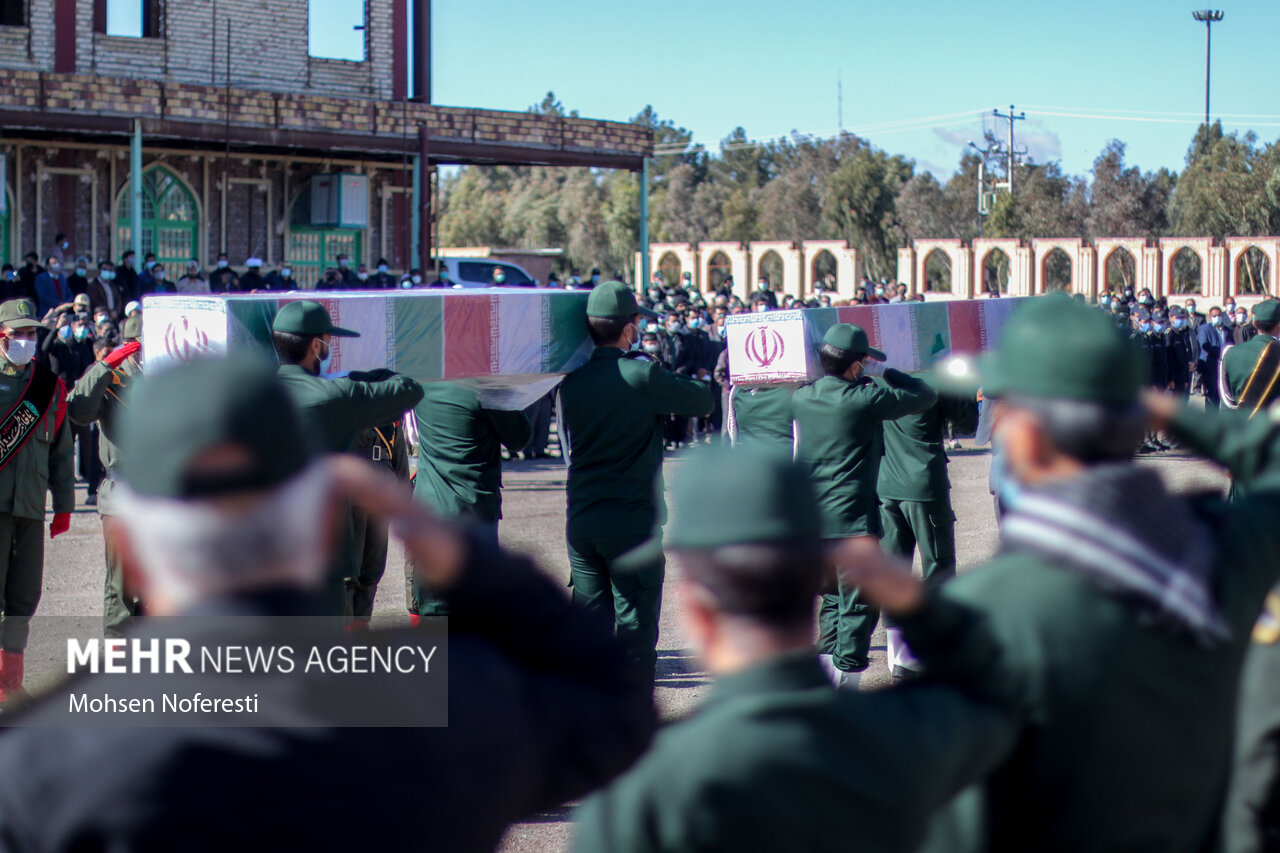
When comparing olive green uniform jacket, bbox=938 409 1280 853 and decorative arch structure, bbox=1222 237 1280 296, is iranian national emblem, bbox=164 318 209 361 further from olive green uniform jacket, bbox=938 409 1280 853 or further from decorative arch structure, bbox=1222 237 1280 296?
decorative arch structure, bbox=1222 237 1280 296

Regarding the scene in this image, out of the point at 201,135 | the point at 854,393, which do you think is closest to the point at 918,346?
the point at 854,393

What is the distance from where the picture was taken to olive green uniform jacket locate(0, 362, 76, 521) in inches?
276

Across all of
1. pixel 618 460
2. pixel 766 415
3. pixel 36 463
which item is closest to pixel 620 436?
pixel 618 460

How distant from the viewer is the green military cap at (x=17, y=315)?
23.4 ft

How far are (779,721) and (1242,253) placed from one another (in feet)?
143

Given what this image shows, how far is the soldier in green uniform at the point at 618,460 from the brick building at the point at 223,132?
18547 millimetres

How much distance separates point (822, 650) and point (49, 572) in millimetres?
6169

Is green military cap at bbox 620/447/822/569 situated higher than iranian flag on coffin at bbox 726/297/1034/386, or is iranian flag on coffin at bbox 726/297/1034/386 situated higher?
iranian flag on coffin at bbox 726/297/1034/386

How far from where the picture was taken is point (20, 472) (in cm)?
705

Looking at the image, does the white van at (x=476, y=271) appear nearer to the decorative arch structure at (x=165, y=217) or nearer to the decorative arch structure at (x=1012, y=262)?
the decorative arch structure at (x=165, y=217)

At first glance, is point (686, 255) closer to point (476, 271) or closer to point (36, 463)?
point (476, 271)

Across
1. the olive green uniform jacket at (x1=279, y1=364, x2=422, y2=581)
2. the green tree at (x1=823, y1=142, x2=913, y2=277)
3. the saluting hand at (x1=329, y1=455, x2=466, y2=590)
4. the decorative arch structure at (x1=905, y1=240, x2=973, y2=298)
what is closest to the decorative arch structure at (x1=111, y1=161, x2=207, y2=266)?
the olive green uniform jacket at (x1=279, y1=364, x2=422, y2=581)

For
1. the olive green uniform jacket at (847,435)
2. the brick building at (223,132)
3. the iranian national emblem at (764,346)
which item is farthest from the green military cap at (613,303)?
the brick building at (223,132)

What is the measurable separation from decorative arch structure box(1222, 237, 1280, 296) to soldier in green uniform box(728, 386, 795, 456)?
113ft
